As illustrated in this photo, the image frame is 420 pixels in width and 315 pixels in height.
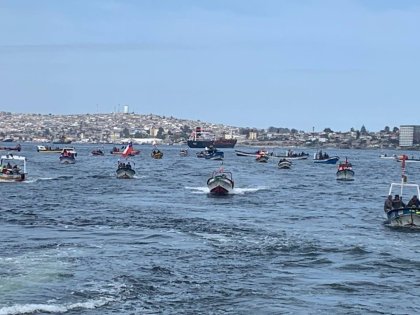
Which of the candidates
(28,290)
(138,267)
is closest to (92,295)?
(28,290)

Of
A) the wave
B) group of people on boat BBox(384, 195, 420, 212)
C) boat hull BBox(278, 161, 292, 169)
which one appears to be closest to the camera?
the wave

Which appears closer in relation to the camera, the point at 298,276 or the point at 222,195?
the point at 298,276

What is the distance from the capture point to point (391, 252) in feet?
116

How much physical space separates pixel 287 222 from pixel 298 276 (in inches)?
699

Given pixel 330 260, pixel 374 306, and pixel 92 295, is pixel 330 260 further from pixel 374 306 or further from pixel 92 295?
pixel 92 295

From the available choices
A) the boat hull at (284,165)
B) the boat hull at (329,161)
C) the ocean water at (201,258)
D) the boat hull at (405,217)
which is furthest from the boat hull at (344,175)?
the boat hull at (329,161)

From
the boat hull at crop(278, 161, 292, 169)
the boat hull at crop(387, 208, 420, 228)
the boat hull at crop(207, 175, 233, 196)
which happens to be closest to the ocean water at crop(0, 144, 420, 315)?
the boat hull at crop(387, 208, 420, 228)

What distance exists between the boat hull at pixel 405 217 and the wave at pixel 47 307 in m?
23.6

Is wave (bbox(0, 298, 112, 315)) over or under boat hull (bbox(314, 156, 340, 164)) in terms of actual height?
over

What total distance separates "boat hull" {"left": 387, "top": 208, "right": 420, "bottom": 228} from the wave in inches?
931

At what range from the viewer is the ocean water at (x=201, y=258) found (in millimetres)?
24812

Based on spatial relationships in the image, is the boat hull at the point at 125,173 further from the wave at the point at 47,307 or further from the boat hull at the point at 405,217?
the wave at the point at 47,307

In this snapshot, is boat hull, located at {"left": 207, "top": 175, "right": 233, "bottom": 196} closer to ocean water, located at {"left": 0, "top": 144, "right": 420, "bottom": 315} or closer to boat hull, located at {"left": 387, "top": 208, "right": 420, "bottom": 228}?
ocean water, located at {"left": 0, "top": 144, "right": 420, "bottom": 315}

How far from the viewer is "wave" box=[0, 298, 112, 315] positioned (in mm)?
22469
